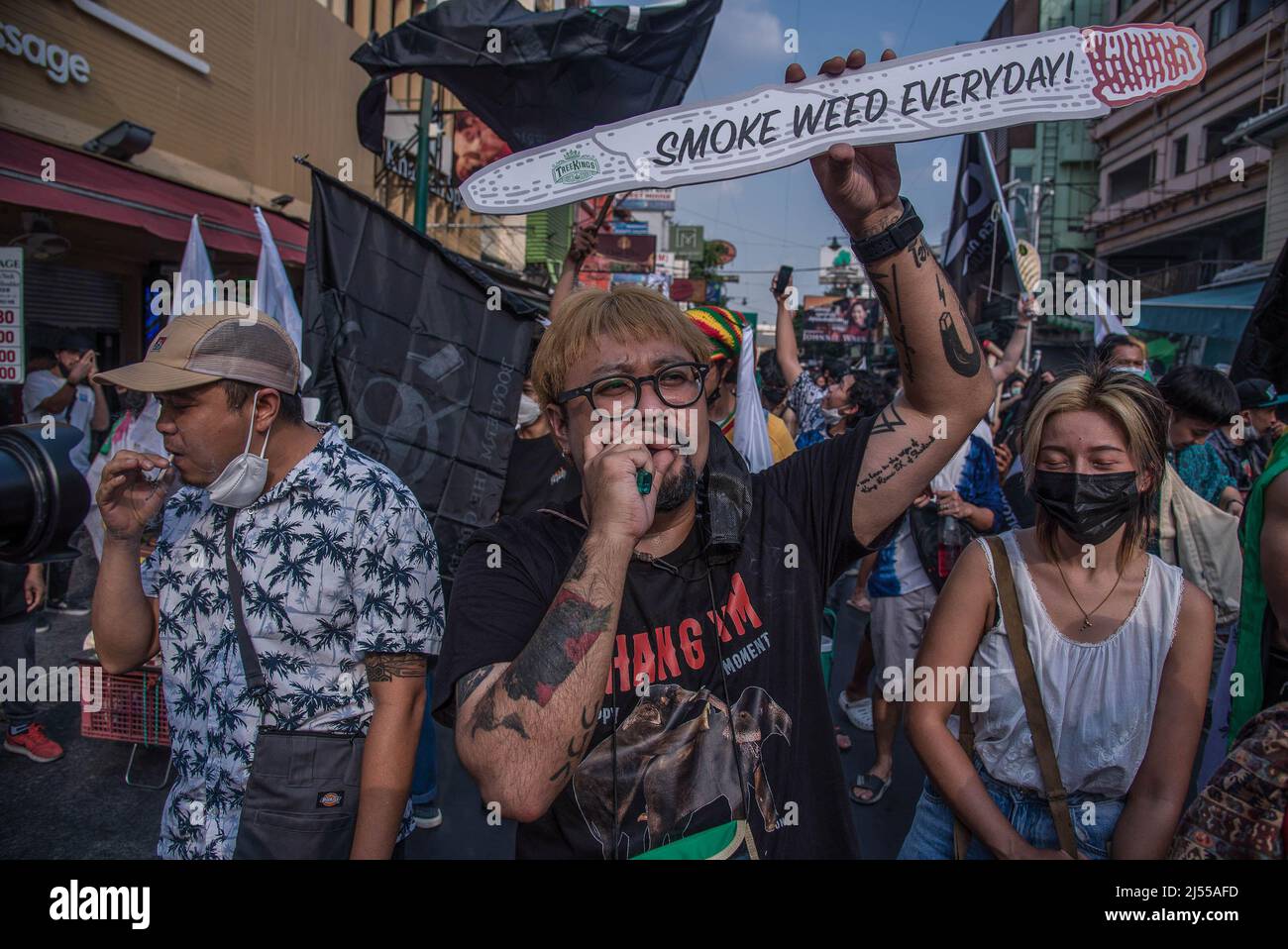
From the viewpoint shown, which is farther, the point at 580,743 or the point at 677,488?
the point at 677,488

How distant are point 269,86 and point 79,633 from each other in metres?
9.01

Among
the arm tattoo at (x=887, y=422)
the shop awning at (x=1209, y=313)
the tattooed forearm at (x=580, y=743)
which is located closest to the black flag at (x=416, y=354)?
the arm tattoo at (x=887, y=422)

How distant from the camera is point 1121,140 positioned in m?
32.4

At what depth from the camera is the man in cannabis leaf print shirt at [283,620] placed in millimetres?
2074

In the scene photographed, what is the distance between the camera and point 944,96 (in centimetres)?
154

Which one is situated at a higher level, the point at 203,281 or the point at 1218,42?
the point at 1218,42

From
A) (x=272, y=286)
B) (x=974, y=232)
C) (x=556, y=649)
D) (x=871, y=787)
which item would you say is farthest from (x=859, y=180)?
(x=974, y=232)

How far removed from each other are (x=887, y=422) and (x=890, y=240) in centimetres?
39

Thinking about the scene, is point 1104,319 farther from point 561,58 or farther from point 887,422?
point 887,422

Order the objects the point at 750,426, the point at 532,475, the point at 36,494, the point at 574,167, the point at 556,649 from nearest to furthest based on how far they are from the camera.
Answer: the point at 556,649
the point at 574,167
the point at 36,494
the point at 750,426
the point at 532,475

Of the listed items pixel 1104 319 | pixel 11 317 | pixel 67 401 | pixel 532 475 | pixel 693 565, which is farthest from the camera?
pixel 1104 319

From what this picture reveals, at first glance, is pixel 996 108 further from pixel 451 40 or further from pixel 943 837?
pixel 451 40

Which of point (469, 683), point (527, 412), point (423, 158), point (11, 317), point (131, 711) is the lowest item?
point (131, 711)

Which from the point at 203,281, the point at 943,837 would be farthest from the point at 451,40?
the point at 943,837
